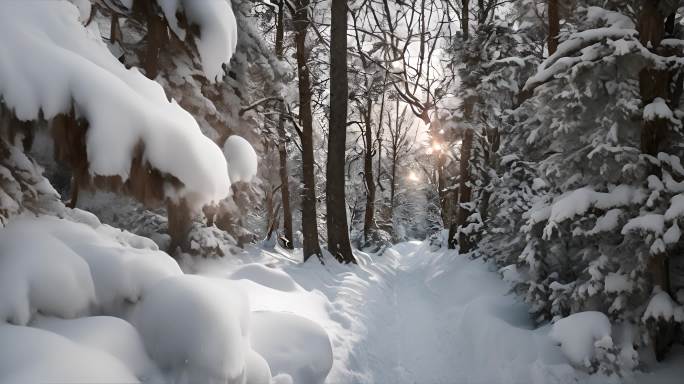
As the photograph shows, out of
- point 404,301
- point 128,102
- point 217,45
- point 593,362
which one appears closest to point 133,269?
point 128,102

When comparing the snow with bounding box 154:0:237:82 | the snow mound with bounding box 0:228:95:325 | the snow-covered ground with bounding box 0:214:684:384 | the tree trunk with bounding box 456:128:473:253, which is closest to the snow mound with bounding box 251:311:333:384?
the snow-covered ground with bounding box 0:214:684:384

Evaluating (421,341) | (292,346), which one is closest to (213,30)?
(292,346)

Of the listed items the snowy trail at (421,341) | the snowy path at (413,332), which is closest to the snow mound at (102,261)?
the snowy path at (413,332)

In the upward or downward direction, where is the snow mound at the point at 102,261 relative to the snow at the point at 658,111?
downward

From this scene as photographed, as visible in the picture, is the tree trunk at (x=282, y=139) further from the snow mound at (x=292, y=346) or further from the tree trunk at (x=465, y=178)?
the snow mound at (x=292, y=346)

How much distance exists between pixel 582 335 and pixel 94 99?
548 cm

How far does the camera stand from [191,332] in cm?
257

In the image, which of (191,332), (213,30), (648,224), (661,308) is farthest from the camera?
(661,308)

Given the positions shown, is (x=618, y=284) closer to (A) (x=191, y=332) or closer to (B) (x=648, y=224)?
(B) (x=648, y=224)

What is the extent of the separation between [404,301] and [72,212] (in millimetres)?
8865

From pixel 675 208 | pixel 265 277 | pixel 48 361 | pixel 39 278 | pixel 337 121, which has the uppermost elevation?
pixel 337 121

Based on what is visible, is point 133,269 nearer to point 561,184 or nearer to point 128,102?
point 128,102

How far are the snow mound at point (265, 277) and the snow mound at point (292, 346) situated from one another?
2231 mm

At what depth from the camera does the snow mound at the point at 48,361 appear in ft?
6.01
